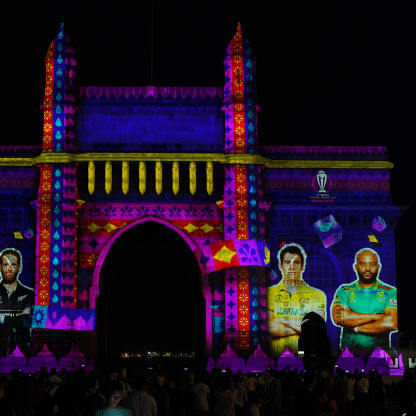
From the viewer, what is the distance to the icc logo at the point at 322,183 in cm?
5350

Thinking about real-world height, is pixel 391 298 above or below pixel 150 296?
below

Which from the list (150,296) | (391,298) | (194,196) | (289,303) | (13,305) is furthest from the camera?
(150,296)

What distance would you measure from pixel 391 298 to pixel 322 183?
7625 millimetres

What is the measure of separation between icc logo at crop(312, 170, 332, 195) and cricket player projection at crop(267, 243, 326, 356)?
4072mm

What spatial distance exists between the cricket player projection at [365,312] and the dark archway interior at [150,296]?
26.4ft

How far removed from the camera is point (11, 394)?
62.5ft

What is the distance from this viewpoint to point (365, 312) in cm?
5222

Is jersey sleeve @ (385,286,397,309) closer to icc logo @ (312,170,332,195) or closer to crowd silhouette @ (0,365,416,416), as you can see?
icc logo @ (312,170,332,195)

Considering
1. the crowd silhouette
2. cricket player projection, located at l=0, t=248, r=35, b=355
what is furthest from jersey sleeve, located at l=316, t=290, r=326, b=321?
cricket player projection, located at l=0, t=248, r=35, b=355

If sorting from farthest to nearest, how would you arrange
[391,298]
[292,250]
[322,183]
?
[322,183] < [292,250] < [391,298]

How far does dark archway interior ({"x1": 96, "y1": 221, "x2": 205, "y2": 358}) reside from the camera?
5469 centimetres

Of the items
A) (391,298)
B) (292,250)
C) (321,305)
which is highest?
(292,250)

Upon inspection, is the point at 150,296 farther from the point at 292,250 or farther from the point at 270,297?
the point at 292,250

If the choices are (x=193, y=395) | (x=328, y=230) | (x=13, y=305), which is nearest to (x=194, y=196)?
(x=328, y=230)
